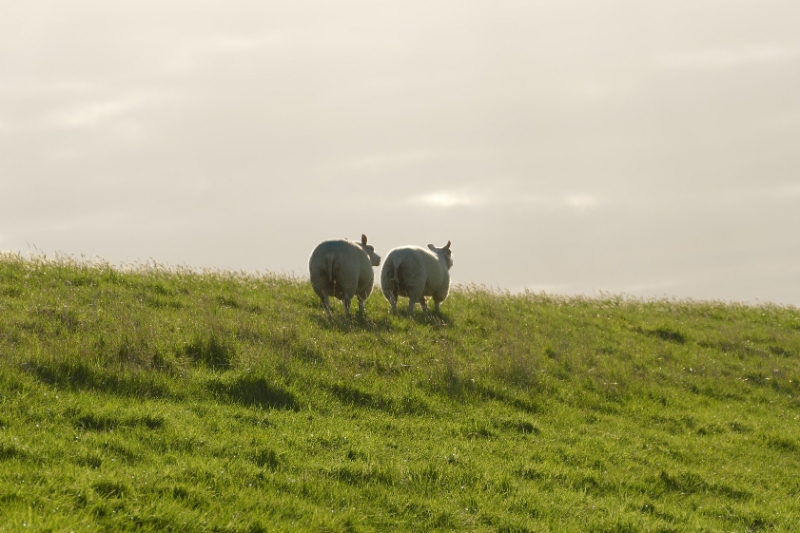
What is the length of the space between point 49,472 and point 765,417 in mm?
14658

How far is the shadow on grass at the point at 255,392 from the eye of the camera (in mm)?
11930

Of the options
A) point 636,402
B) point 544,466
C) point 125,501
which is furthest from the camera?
point 636,402

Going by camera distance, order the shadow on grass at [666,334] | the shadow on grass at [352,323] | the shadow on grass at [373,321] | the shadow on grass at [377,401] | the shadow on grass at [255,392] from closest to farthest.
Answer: the shadow on grass at [255,392]
the shadow on grass at [377,401]
the shadow on grass at [352,323]
the shadow on grass at [373,321]
the shadow on grass at [666,334]

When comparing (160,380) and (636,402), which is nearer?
(160,380)

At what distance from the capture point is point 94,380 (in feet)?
37.6

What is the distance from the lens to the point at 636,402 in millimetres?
16266

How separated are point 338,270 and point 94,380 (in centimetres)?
832

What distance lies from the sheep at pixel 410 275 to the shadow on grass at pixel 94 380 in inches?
396

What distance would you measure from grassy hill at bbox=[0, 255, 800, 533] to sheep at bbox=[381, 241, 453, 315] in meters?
0.76

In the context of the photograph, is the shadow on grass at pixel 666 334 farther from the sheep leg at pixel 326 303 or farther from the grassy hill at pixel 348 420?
the sheep leg at pixel 326 303

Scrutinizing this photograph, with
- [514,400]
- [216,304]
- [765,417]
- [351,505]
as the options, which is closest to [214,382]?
[351,505]

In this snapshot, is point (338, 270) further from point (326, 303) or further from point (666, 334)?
point (666, 334)

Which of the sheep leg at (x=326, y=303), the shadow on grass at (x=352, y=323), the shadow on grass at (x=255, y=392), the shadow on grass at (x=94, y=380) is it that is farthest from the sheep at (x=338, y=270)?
the shadow on grass at (x=94, y=380)

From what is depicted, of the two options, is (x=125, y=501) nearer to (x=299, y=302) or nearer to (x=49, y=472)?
(x=49, y=472)
